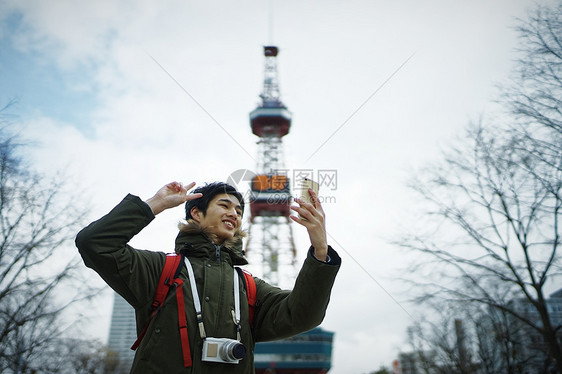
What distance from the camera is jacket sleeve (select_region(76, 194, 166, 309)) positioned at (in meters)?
1.90

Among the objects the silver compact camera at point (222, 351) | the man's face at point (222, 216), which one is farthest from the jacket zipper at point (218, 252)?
the silver compact camera at point (222, 351)

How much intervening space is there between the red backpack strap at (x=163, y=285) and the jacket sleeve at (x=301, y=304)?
63cm

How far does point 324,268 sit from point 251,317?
27.5 inches

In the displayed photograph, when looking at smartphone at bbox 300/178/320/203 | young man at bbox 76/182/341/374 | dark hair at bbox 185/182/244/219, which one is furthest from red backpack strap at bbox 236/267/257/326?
smartphone at bbox 300/178/320/203

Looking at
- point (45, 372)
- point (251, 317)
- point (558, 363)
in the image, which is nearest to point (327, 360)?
point (45, 372)

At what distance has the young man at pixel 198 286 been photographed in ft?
6.32

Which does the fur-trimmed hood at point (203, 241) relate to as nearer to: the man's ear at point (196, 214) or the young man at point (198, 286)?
the young man at point (198, 286)

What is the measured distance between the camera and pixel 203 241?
96.0 inches

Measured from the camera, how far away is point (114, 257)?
1.92 meters

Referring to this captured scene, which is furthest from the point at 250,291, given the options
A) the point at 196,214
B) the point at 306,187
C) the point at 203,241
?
the point at 306,187

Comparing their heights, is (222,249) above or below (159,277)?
above

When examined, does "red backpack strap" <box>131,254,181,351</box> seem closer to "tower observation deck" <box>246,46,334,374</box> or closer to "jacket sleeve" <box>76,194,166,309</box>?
"jacket sleeve" <box>76,194,166,309</box>

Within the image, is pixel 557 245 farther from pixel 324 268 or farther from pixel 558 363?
pixel 324 268

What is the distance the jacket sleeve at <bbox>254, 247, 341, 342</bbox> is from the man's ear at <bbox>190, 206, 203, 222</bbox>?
735 millimetres
